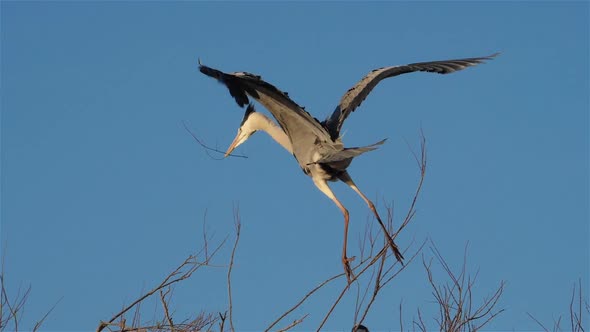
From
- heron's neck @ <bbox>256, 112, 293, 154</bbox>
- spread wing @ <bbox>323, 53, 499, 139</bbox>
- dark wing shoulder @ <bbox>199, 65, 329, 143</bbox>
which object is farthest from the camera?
heron's neck @ <bbox>256, 112, 293, 154</bbox>

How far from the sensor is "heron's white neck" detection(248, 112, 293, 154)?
8990 mm

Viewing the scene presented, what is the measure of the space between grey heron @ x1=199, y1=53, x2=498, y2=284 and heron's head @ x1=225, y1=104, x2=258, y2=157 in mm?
16

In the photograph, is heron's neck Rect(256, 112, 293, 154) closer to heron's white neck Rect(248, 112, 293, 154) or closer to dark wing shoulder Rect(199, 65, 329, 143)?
heron's white neck Rect(248, 112, 293, 154)

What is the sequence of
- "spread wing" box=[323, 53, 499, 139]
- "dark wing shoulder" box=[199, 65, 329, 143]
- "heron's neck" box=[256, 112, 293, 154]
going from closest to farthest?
"dark wing shoulder" box=[199, 65, 329, 143], "spread wing" box=[323, 53, 499, 139], "heron's neck" box=[256, 112, 293, 154]

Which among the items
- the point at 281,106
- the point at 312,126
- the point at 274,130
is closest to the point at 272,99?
the point at 281,106

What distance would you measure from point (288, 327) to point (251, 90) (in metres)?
2.79

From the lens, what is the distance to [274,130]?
29.8 feet

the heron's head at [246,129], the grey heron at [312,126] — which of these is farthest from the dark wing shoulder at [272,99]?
the heron's head at [246,129]

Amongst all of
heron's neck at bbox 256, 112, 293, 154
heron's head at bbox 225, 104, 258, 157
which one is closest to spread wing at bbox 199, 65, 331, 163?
heron's neck at bbox 256, 112, 293, 154

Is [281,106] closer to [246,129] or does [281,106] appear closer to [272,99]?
[272,99]

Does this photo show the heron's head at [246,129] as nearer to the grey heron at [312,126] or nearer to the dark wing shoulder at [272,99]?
the grey heron at [312,126]

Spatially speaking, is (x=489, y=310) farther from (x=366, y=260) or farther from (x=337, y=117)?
(x=337, y=117)

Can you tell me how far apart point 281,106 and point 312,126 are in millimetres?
321

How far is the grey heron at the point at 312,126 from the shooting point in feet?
26.1
